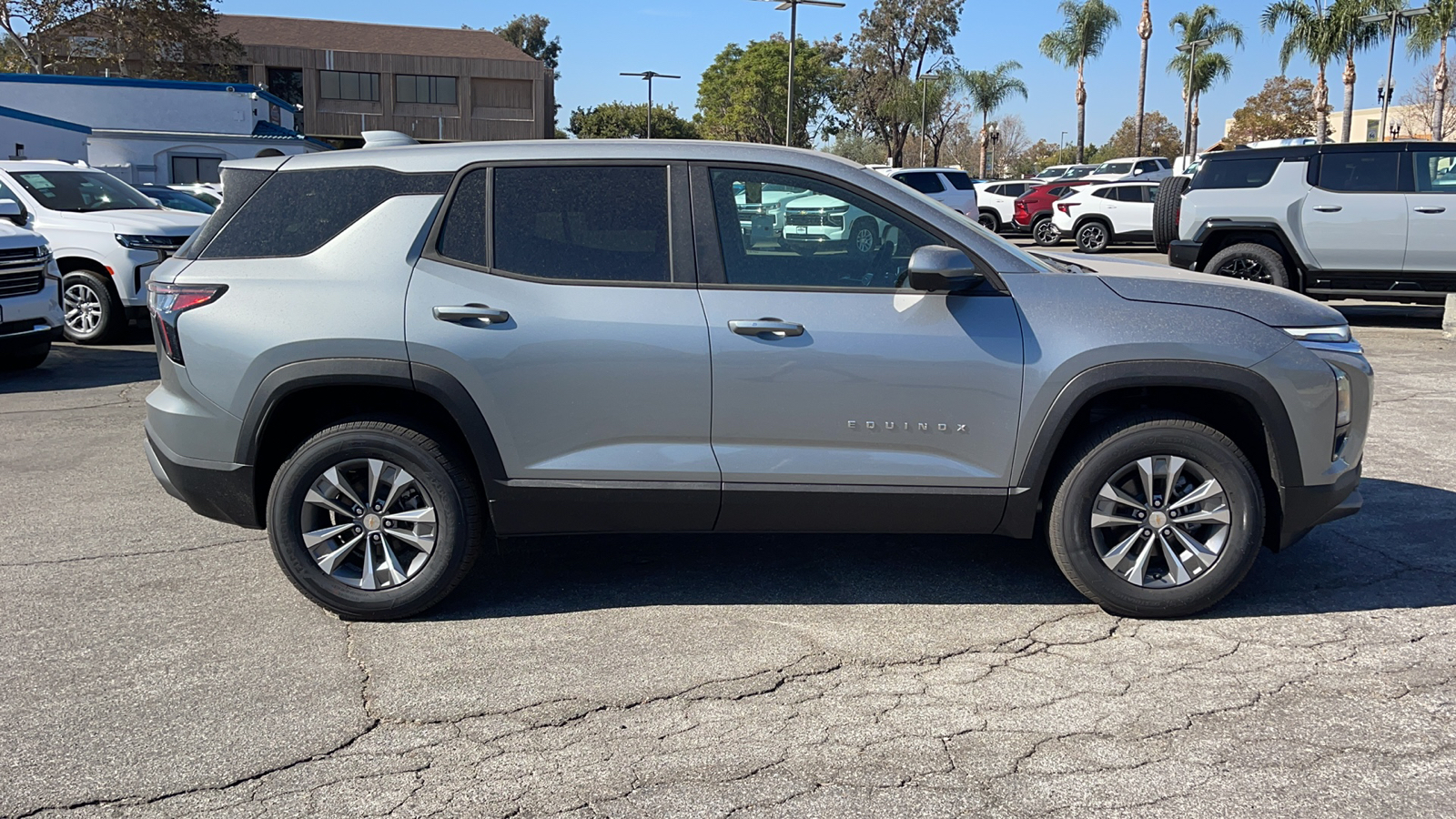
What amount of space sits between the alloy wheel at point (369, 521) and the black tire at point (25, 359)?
306 inches

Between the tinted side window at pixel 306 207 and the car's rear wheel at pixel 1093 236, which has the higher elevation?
the car's rear wheel at pixel 1093 236

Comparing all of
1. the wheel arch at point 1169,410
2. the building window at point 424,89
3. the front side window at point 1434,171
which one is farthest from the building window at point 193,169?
the building window at point 424,89

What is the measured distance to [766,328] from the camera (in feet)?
13.8

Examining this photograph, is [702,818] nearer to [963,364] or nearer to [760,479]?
[760,479]

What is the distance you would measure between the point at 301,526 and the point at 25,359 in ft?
26.4

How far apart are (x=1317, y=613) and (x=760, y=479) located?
2.24 metres

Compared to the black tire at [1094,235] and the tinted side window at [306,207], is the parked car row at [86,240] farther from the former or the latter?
the black tire at [1094,235]

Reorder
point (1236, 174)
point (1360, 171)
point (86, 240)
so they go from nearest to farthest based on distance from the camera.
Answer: point (86, 240) → point (1360, 171) → point (1236, 174)

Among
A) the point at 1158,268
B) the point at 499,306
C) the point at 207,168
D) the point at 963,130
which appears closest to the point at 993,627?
the point at 1158,268

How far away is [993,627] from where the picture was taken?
4.39m

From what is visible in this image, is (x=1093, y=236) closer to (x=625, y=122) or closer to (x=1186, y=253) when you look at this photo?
(x=1186, y=253)

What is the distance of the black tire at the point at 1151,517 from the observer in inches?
169

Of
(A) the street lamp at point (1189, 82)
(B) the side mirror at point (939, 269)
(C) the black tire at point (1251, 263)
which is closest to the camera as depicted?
(B) the side mirror at point (939, 269)

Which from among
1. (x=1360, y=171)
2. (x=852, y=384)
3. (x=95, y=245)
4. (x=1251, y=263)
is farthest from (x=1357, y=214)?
(x=95, y=245)
